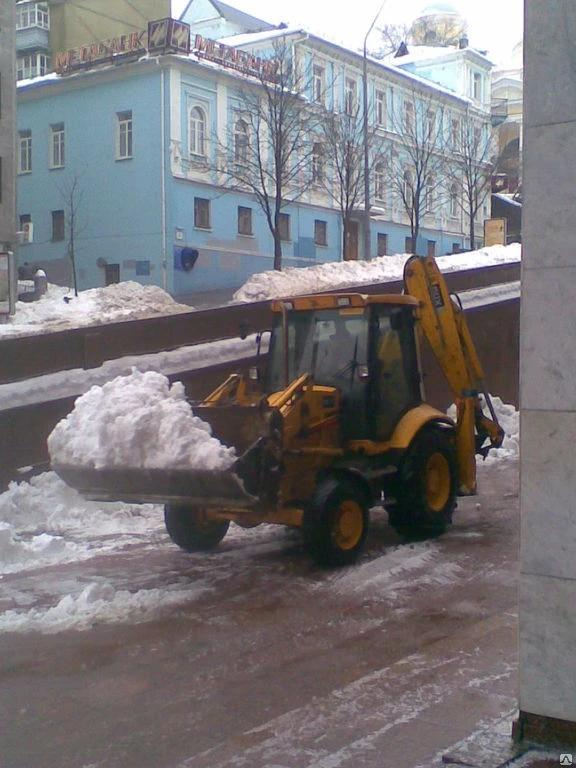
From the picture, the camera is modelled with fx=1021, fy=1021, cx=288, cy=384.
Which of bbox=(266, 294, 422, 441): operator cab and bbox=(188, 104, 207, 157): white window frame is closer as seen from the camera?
bbox=(266, 294, 422, 441): operator cab

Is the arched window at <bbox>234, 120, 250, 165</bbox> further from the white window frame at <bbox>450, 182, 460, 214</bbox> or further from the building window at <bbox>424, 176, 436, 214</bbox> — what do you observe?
the white window frame at <bbox>450, 182, 460, 214</bbox>

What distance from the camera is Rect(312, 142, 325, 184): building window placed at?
37.2 m

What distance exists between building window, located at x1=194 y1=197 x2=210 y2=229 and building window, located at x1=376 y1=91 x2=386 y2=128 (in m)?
11.3

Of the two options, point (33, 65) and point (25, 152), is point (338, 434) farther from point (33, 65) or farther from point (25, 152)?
point (33, 65)

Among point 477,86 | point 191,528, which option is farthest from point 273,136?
point 477,86

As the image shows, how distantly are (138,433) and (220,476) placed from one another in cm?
84

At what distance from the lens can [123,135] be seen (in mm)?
38125

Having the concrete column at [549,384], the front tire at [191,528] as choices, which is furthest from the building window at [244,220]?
the concrete column at [549,384]

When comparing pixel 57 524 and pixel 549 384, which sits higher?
pixel 549 384

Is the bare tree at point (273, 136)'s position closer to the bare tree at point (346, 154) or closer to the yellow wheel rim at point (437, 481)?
the bare tree at point (346, 154)

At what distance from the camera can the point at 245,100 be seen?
1448 inches

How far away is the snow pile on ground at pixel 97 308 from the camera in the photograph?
23.2m

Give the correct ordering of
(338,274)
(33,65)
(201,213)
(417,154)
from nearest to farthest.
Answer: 1. (338,274)
2. (201,213)
3. (417,154)
4. (33,65)

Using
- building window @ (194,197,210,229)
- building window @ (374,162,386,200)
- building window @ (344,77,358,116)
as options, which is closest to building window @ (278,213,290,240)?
building window @ (194,197,210,229)
